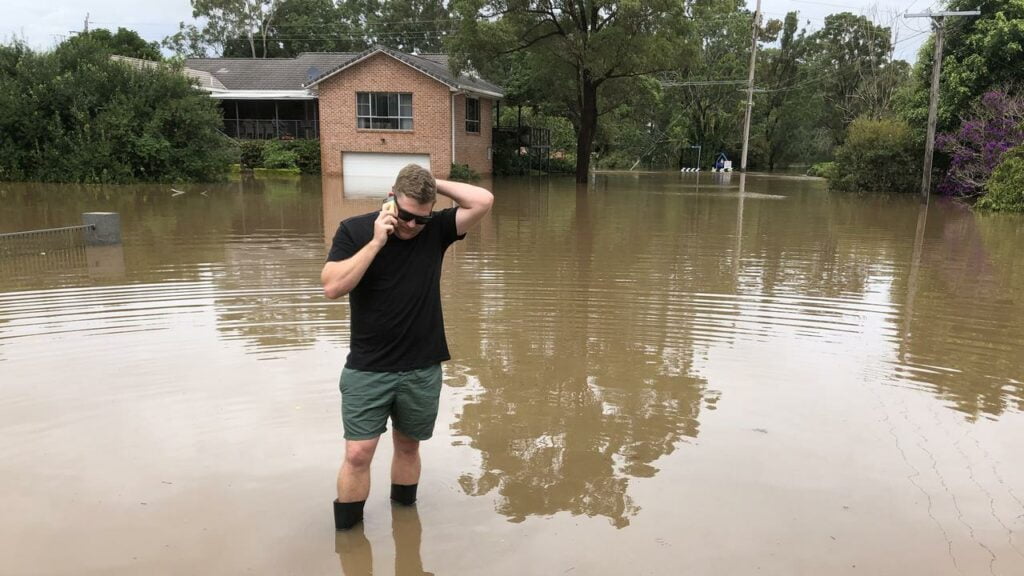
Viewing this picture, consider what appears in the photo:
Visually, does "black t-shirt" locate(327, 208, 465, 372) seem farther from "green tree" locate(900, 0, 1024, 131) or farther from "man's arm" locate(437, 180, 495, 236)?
"green tree" locate(900, 0, 1024, 131)

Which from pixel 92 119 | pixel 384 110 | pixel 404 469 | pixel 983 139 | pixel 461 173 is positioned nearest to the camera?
pixel 404 469

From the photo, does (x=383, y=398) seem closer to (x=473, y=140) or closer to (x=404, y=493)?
(x=404, y=493)

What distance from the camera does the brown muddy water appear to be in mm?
3498

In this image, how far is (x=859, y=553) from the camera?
3.47 meters

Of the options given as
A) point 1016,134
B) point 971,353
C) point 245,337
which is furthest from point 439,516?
point 1016,134

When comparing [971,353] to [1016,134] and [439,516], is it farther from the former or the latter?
[1016,134]

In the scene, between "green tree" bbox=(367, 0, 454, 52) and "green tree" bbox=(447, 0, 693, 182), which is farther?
"green tree" bbox=(367, 0, 454, 52)

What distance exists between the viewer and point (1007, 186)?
19516mm

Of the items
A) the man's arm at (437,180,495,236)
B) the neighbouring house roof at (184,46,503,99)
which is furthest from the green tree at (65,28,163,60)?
the man's arm at (437,180,495,236)

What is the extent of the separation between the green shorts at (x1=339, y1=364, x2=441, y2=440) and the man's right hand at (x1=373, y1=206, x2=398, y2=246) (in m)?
0.60

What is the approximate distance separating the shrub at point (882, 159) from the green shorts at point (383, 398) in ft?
90.1

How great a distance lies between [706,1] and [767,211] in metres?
12.7

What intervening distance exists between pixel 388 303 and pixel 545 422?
2.07 m

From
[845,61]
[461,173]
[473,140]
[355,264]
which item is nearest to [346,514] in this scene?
[355,264]
